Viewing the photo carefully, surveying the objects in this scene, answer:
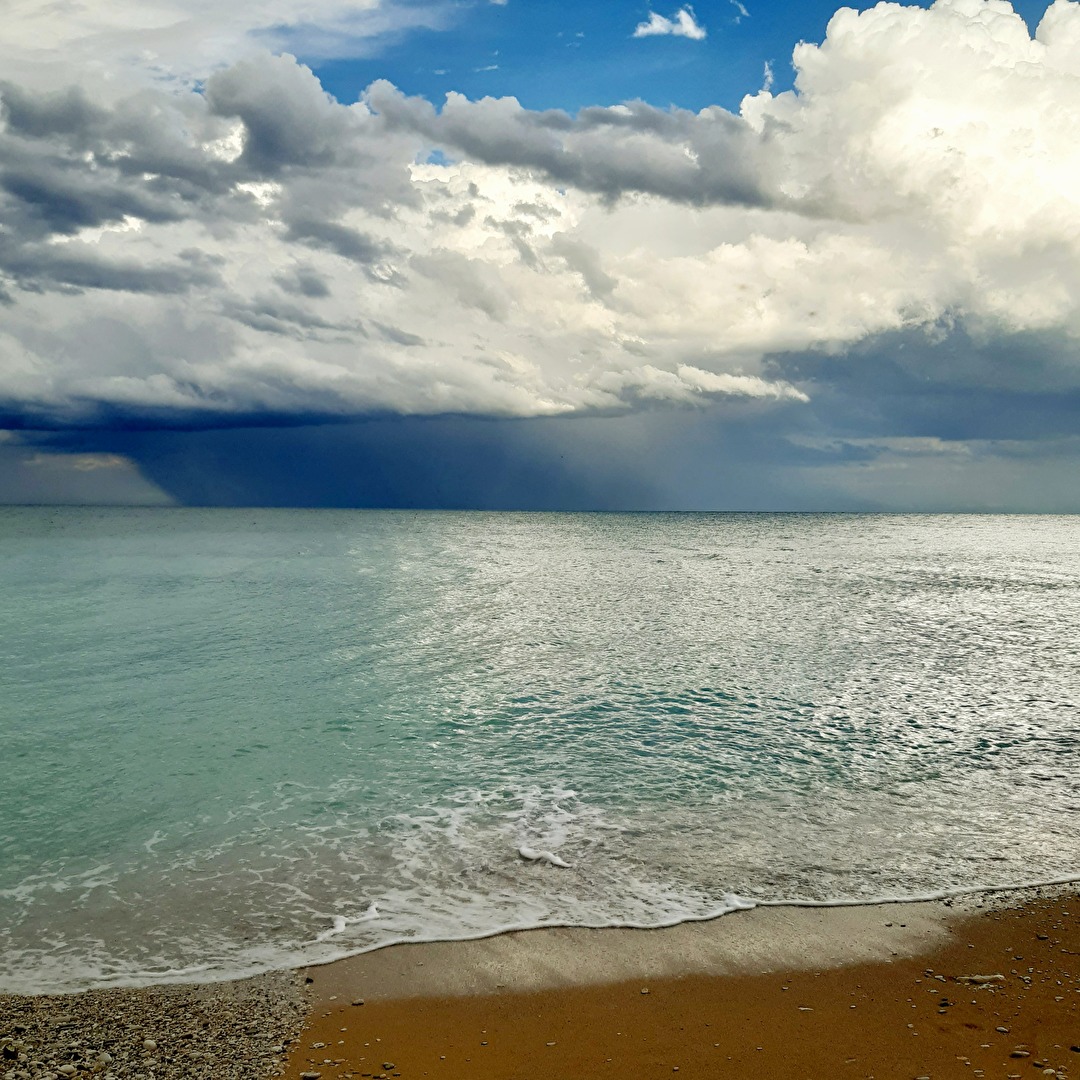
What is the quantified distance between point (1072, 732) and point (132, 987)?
20767mm

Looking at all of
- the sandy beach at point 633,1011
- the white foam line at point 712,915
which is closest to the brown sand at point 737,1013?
the sandy beach at point 633,1011

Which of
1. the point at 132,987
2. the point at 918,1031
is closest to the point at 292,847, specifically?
the point at 132,987

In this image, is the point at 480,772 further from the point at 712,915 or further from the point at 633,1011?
the point at 633,1011

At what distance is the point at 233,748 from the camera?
59.3ft

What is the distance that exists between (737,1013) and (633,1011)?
3.57 ft

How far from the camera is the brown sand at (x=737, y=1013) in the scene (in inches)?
289

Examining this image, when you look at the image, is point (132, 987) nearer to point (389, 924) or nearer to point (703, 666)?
point (389, 924)

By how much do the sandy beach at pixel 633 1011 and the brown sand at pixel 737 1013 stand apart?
2 centimetres

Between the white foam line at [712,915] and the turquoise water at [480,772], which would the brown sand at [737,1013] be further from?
the turquoise water at [480,772]

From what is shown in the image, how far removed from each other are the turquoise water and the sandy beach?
2.52 ft

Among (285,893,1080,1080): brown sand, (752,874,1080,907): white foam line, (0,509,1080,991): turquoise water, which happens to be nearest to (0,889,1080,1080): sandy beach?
(285,893,1080,1080): brown sand

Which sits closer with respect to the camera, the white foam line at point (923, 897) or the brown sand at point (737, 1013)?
the brown sand at point (737, 1013)

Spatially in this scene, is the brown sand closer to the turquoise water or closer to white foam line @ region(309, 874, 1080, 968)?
white foam line @ region(309, 874, 1080, 968)

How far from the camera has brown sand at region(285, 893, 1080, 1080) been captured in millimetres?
7336
